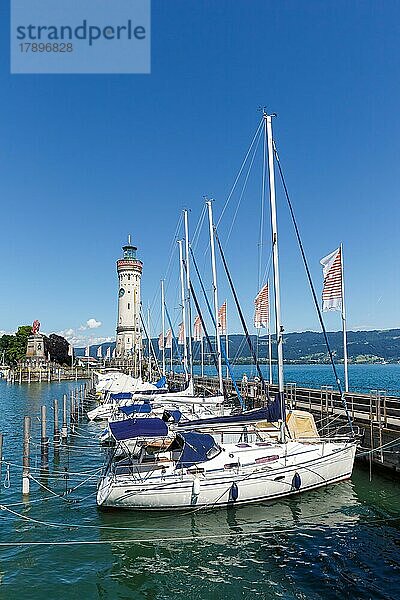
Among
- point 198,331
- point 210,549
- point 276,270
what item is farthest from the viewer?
point 198,331

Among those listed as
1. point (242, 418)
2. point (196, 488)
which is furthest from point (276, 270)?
point (196, 488)

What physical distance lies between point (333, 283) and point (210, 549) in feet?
61.0

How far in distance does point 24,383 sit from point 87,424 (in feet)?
243

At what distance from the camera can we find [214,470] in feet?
60.1

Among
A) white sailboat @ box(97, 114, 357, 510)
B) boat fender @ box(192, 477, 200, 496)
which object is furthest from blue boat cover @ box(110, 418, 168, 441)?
boat fender @ box(192, 477, 200, 496)

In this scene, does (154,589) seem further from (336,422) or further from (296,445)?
(336,422)

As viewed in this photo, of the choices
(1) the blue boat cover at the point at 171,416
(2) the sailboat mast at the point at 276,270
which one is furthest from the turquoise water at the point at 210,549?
(1) the blue boat cover at the point at 171,416

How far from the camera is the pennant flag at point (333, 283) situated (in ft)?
96.2

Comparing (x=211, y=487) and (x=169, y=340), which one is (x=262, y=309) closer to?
(x=211, y=487)

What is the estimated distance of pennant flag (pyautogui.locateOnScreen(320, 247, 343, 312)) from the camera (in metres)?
29.3

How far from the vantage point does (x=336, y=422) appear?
28.6 metres

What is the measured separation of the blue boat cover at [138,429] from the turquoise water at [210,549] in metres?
2.77

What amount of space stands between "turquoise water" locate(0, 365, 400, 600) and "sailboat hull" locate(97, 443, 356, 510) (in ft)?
1.31

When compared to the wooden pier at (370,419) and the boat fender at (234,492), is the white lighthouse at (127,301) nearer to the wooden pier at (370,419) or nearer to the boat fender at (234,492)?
the wooden pier at (370,419)
